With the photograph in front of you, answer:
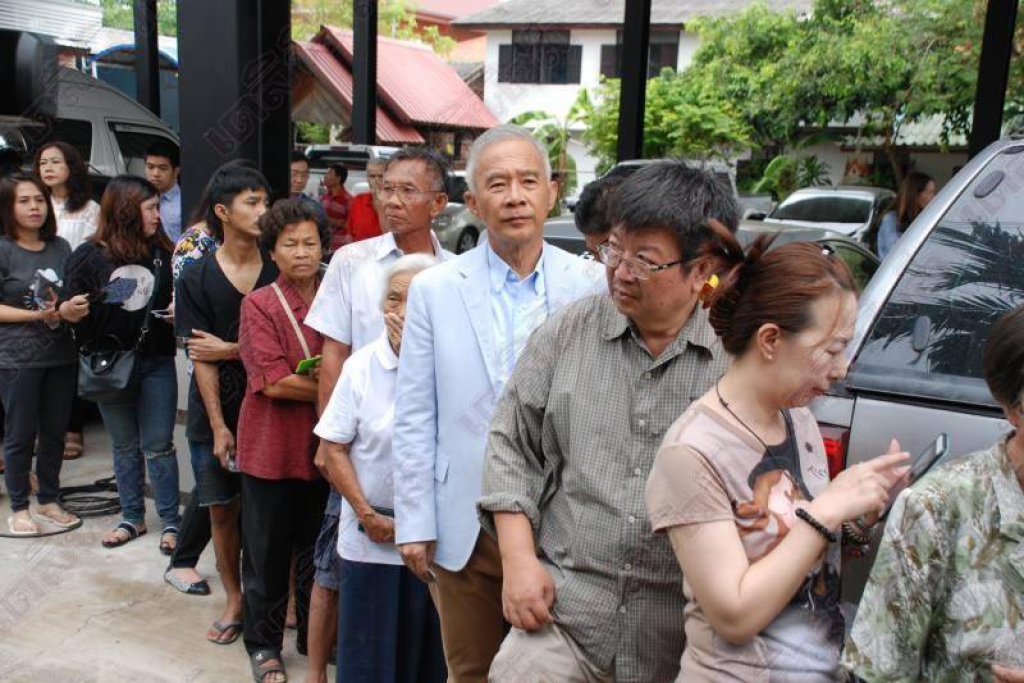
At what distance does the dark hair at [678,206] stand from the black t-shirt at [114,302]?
11.0ft

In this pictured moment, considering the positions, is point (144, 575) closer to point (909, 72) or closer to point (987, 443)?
point (987, 443)

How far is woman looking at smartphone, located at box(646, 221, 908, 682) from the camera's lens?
5.04ft

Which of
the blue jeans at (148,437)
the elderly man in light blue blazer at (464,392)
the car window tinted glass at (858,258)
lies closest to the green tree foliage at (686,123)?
the car window tinted glass at (858,258)

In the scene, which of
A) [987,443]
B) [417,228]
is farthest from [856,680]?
[417,228]

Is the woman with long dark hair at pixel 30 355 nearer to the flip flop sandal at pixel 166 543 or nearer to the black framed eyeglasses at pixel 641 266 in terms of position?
the flip flop sandal at pixel 166 543

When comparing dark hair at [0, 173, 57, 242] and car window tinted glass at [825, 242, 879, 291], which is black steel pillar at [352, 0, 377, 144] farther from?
dark hair at [0, 173, 57, 242]

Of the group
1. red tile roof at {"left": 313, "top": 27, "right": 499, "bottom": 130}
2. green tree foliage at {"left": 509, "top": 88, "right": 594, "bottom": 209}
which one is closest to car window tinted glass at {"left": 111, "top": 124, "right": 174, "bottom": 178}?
red tile roof at {"left": 313, "top": 27, "right": 499, "bottom": 130}

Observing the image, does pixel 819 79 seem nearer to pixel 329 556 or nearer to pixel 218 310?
pixel 218 310

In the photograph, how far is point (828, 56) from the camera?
20.5m

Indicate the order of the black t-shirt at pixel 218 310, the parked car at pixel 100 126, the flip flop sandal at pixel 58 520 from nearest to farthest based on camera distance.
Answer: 1. the black t-shirt at pixel 218 310
2. the flip flop sandal at pixel 58 520
3. the parked car at pixel 100 126

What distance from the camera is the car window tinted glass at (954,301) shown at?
2084mm

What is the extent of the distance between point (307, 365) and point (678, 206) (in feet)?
6.29

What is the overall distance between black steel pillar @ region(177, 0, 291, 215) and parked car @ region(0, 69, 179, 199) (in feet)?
9.41

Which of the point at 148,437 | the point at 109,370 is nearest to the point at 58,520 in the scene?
the point at 148,437
